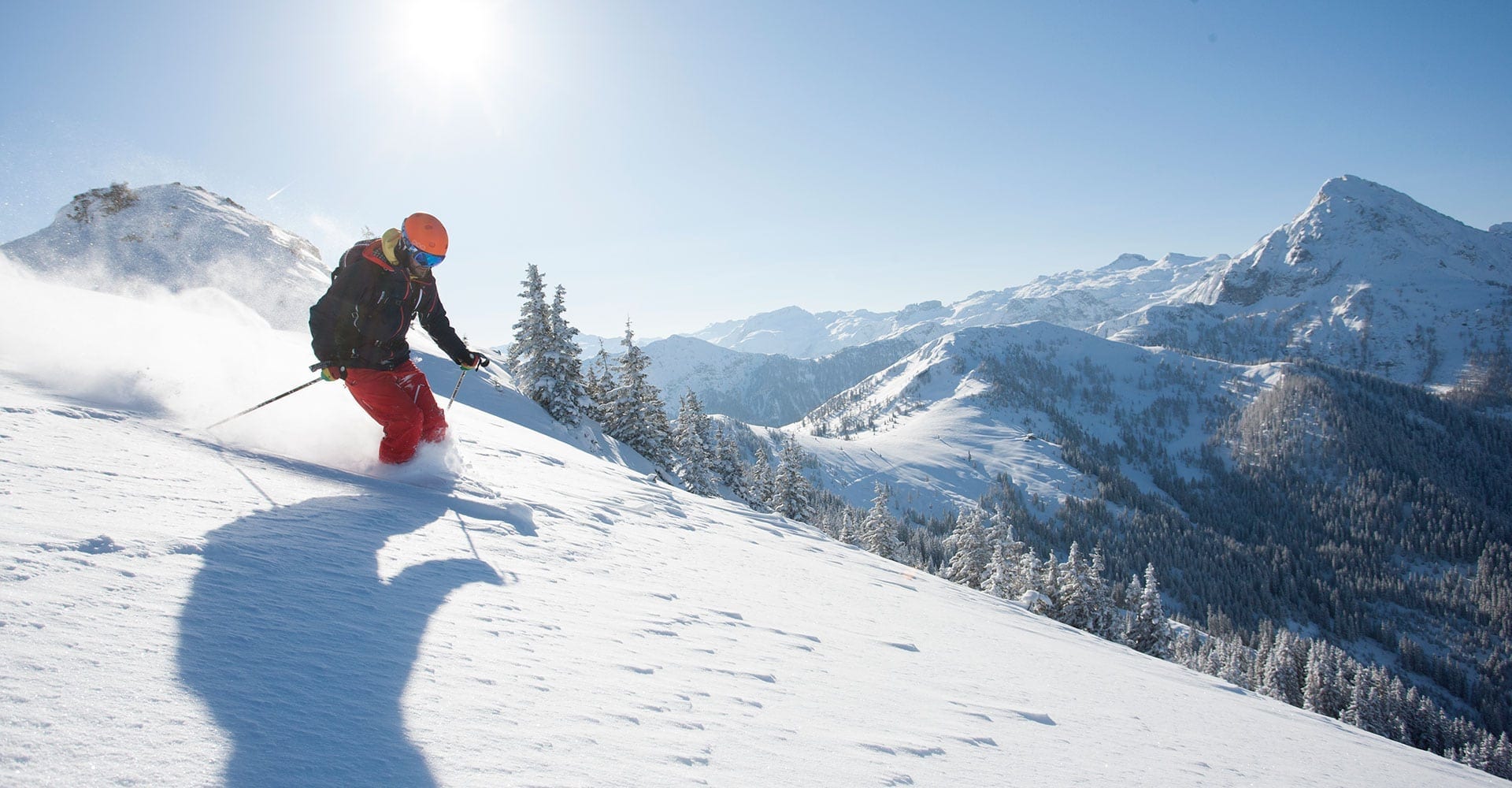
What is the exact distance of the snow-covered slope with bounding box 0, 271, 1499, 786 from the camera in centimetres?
188

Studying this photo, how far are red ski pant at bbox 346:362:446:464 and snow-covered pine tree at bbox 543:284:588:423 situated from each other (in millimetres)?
20526

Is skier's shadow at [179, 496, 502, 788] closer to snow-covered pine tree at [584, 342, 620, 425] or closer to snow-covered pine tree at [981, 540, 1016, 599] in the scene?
snow-covered pine tree at [584, 342, 620, 425]

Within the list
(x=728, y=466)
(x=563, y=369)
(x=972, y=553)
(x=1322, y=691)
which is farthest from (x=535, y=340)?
(x=1322, y=691)

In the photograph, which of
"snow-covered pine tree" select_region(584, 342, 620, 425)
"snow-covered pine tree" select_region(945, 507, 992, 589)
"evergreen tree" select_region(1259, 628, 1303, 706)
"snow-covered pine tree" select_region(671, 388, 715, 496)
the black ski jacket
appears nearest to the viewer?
the black ski jacket

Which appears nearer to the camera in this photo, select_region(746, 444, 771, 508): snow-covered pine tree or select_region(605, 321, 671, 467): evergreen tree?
select_region(605, 321, 671, 467): evergreen tree

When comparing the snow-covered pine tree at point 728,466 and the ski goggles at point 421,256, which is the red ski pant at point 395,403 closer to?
the ski goggles at point 421,256

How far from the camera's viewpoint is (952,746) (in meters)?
3.24

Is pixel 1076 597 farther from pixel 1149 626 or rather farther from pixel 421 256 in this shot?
pixel 421 256

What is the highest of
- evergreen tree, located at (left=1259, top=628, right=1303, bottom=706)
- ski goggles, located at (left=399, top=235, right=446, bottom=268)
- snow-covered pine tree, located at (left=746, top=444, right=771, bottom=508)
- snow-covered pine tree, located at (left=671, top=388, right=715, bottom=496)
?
ski goggles, located at (left=399, top=235, right=446, bottom=268)

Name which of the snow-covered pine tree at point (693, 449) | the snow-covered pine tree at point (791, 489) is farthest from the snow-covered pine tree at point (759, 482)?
the snow-covered pine tree at point (693, 449)

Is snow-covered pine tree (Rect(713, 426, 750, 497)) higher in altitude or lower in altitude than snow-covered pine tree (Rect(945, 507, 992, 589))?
higher

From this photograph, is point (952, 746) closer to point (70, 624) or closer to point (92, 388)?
point (70, 624)

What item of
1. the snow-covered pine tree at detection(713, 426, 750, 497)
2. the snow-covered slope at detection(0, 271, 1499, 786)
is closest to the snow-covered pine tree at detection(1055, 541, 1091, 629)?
the snow-covered pine tree at detection(713, 426, 750, 497)

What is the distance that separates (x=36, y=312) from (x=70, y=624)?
24.8ft
